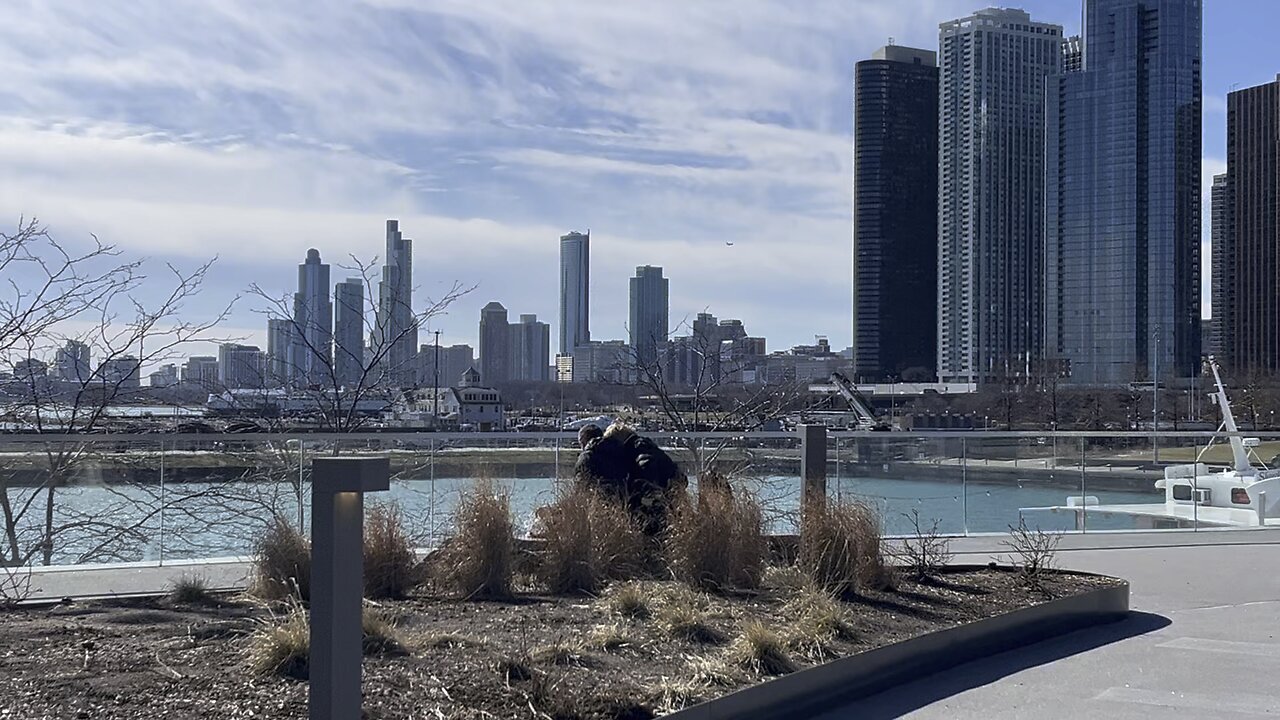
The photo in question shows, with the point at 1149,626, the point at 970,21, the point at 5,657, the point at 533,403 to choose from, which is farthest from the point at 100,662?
the point at 970,21

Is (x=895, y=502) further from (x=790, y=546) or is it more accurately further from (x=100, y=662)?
(x=100, y=662)

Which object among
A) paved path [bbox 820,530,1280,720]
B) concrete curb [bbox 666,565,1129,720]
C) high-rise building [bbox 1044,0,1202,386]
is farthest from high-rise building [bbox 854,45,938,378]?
concrete curb [bbox 666,565,1129,720]

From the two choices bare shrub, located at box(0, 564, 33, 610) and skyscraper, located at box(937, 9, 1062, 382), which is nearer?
bare shrub, located at box(0, 564, 33, 610)

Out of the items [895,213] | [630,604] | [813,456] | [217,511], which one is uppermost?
[895,213]

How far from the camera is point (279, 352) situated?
1719 cm

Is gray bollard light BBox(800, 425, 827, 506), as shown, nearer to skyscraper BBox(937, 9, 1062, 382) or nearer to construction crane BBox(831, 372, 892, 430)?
construction crane BBox(831, 372, 892, 430)

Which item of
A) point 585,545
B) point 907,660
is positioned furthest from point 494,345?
point 907,660

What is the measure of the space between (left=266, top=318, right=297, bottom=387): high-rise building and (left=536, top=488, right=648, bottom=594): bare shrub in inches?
299

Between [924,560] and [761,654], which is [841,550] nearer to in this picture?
[924,560]

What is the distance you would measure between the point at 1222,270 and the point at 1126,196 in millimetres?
14155

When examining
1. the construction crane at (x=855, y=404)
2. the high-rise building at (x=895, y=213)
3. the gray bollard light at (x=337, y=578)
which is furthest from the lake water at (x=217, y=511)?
the high-rise building at (x=895, y=213)

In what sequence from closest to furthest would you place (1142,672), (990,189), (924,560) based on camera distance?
(1142,672) < (924,560) < (990,189)

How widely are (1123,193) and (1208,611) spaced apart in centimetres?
11939

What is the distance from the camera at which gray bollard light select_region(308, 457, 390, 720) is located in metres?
5.27
